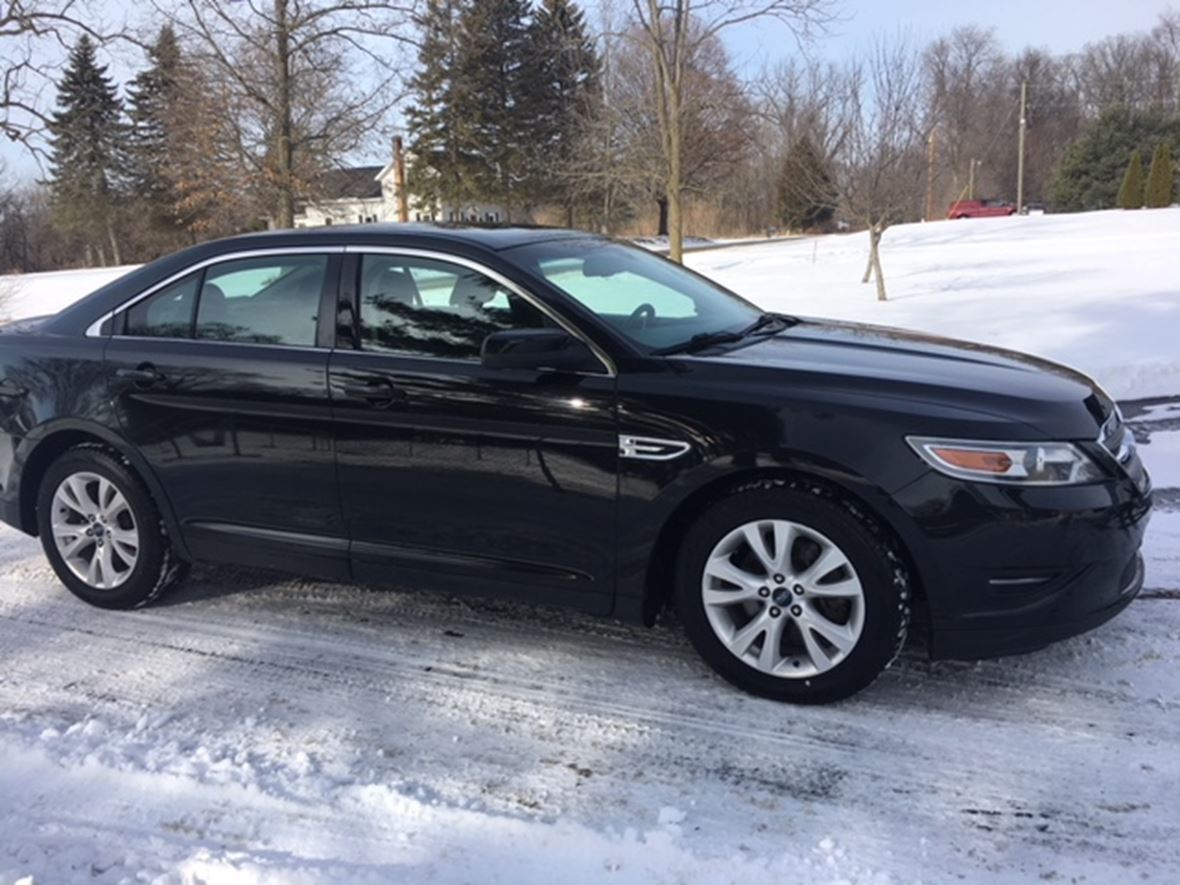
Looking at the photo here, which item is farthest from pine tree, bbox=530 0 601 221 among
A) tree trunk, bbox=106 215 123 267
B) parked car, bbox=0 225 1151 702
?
tree trunk, bbox=106 215 123 267

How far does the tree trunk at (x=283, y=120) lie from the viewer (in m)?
14.4

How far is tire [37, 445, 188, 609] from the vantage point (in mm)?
4203

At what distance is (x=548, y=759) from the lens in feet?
9.82

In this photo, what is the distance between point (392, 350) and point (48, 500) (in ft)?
6.45

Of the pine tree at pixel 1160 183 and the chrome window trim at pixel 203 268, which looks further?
the pine tree at pixel 1160 183

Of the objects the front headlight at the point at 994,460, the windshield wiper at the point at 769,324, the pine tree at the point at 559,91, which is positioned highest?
the pine tree at the point at 559,91

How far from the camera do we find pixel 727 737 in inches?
121

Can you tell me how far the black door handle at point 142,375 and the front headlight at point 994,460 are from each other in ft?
10.1

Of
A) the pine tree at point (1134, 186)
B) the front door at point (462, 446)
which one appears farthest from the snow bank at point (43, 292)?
the pine tree at point (1134, 186)

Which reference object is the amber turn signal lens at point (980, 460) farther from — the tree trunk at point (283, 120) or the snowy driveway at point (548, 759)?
the tree trunk at point (283, 120)

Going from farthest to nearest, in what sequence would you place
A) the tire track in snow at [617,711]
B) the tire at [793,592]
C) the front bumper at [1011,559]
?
the tire at [793,592], the front bumper at [1011,559], the tire track in snow at [617,711]

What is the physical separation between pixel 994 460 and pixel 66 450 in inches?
155

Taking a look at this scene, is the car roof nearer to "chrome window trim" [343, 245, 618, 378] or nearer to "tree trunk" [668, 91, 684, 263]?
"chrome window trim" [343, 245, 618, 378]

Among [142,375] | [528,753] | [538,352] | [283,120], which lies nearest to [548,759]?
[528,753]
